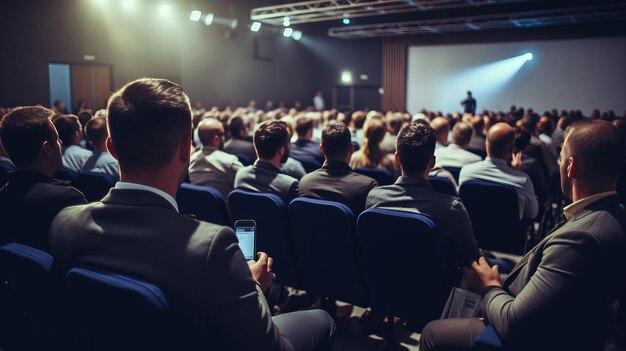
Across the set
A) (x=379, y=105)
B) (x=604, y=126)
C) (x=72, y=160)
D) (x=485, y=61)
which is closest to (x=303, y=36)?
(x=379, y=105)

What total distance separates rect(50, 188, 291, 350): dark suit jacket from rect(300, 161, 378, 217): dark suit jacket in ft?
5.91

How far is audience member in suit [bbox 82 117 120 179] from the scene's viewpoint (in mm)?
4133

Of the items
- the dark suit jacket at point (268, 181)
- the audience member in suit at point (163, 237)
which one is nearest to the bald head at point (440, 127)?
the dark suit jacket at point (268, 181)

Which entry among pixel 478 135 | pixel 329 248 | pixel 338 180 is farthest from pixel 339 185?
pixel 478 135

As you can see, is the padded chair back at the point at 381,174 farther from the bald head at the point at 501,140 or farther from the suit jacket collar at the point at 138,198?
the suit jacket collar at the point at 138,198

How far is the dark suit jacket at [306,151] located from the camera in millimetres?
5473

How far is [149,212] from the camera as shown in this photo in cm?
132

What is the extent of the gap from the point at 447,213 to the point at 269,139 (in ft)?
4.80

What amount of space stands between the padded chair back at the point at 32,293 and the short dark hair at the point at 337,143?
2109mm

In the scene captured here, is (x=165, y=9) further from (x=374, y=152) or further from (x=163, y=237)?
(x=163, y=237)

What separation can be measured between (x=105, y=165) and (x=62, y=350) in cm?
274

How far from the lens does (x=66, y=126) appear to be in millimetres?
4363

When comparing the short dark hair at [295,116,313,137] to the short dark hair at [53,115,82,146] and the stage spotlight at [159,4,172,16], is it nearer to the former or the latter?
the short dark hair at [53,115,82,146]

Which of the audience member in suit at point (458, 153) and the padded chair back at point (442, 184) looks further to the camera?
the audience member in suit at point (458, 153)
